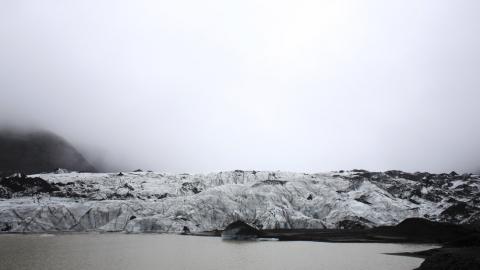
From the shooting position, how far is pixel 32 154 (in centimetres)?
18725

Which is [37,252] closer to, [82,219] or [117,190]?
[82,219]

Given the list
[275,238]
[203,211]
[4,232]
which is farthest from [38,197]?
[275,238]

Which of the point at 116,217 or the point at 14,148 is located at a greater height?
the point at 14,148

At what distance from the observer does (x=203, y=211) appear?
111 metres

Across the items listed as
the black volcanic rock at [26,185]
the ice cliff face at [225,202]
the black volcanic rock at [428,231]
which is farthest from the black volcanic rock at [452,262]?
the black volcanic rock at [26,185]

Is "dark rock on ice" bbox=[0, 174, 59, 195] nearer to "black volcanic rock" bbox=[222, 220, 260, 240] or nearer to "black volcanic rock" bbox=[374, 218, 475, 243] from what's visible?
"black volcanic rock" bbox=[222, 220, 260, 240]

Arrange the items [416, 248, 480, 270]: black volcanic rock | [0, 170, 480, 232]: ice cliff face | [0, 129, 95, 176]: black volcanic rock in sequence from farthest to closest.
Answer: [0, 129, 95, 176]: black volcanic rock, [0, 170, 480, 232]: ice cliff face, [416, 248, 480, 270]: black volcanic rock

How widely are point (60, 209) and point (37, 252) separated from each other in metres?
60.3

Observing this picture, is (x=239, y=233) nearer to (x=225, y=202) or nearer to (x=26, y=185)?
(x=225, y=202)

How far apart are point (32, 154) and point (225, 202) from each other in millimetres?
114458

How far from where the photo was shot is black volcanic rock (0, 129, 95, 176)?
180500 mm

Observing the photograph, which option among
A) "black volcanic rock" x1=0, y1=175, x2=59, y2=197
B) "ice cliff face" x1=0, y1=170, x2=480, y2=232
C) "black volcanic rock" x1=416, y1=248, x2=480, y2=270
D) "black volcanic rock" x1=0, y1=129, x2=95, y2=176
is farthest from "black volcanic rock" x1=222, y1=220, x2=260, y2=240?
"black volcanic rock" x1=0, y1=129, x2=95, y2=176

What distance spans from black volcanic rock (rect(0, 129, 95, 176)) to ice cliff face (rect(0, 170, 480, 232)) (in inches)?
2355

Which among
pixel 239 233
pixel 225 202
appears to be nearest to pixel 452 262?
pixel 239 233
